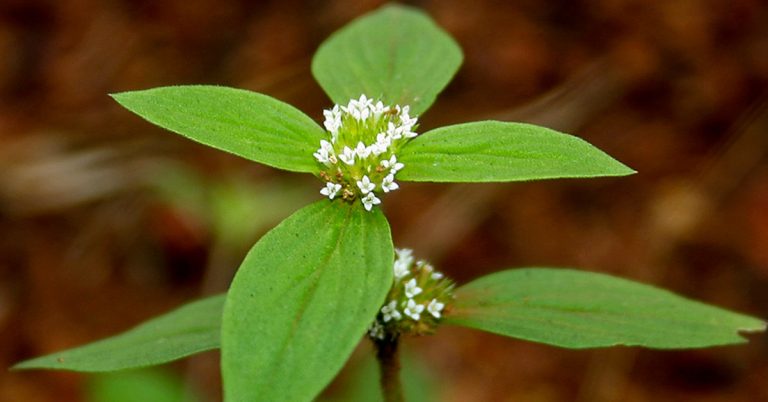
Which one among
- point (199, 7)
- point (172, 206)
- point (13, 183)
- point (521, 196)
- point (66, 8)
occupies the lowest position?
point (521, 196)

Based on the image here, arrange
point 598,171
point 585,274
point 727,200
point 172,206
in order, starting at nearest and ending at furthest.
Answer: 1. point 598,171
2. point 585,274
3. point 727,200
4. point 172,206

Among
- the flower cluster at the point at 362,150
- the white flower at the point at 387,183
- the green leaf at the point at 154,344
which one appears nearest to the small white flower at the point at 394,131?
the flower cluster at the point at 362,150

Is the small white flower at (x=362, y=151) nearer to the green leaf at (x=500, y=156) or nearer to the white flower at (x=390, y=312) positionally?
the green leaf at (x=500, y=156)

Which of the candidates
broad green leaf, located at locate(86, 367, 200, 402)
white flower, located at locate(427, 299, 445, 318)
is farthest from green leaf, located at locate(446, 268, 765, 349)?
broad green leaf, located at locate(86, 367, 200, 402)

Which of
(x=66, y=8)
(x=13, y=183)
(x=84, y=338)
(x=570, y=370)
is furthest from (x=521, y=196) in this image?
(x=66, y=8)

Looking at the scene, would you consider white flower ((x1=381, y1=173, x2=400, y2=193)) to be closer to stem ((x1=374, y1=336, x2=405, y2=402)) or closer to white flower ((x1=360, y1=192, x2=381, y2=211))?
white flower ((x1=360, y1=192, x2=381, y2=211))

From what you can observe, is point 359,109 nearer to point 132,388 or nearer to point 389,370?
point 389,370

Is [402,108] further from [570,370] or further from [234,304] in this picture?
[570,370]
